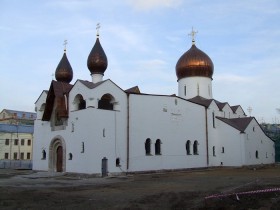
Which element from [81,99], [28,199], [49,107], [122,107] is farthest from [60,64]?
[28,199]

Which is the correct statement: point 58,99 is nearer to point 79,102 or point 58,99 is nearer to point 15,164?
point 79,102

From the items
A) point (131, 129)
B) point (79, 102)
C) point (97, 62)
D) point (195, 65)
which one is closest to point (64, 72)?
point (97, 62)

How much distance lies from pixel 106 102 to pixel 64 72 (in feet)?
23.9

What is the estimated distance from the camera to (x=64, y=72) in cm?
3253

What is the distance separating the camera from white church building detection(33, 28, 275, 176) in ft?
83.1

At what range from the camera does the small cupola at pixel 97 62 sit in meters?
28.9

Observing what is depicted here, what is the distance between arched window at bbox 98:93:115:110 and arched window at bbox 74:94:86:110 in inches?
51.8

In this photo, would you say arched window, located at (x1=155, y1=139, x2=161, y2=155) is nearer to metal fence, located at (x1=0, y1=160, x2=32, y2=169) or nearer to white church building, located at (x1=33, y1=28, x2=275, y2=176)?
white church building, located at (x1=33, y1=28, x2=275, y2=176)

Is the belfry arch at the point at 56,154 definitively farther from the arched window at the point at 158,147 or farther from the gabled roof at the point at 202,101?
the gabled roof at the point at 202,101

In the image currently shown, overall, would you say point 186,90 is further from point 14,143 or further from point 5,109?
point 5,109

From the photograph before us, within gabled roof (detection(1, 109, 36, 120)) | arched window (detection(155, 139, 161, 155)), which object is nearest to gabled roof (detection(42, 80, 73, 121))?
arched window (detection(155, 139, 161, 155))

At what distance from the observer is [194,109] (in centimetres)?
3316

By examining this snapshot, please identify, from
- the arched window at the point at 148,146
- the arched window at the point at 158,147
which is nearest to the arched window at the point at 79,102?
the arched window at the point at 148,146

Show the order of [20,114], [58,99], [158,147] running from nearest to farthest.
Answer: [58,99] < [158,147] < [20,114]
